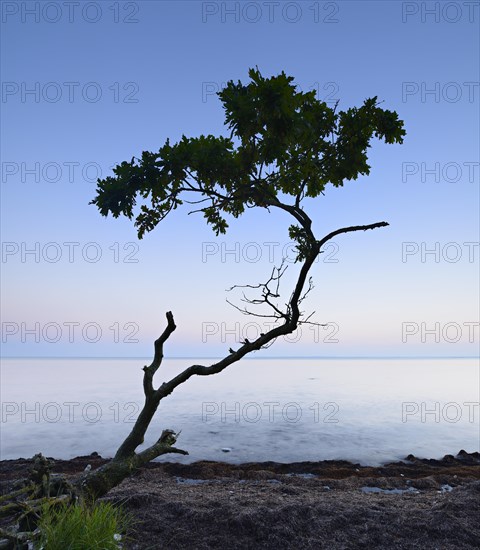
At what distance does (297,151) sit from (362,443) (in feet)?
49.6

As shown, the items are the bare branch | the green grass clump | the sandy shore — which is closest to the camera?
the green grass clump

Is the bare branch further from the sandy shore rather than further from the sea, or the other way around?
the sea

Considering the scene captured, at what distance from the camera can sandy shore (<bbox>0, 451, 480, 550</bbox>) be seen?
7.21m

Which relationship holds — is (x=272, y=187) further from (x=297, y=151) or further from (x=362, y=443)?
(x=362, y=443)

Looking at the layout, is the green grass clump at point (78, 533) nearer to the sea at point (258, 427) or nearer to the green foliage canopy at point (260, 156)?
the green foliage canopy at point (260, 156)

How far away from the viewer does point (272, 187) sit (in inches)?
333

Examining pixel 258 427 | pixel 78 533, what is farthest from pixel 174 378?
pixel 258 427

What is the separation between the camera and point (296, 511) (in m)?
8.04

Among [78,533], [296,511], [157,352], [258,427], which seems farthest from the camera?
[258,427]

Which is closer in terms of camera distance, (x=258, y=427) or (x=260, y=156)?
(x=260, y=156)

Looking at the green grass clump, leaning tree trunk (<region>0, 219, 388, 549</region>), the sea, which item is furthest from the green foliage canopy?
the sea

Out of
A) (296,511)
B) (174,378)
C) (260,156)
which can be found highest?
(260,156)

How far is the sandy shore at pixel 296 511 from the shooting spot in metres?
7.21

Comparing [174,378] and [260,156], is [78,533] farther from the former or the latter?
[260,156]
